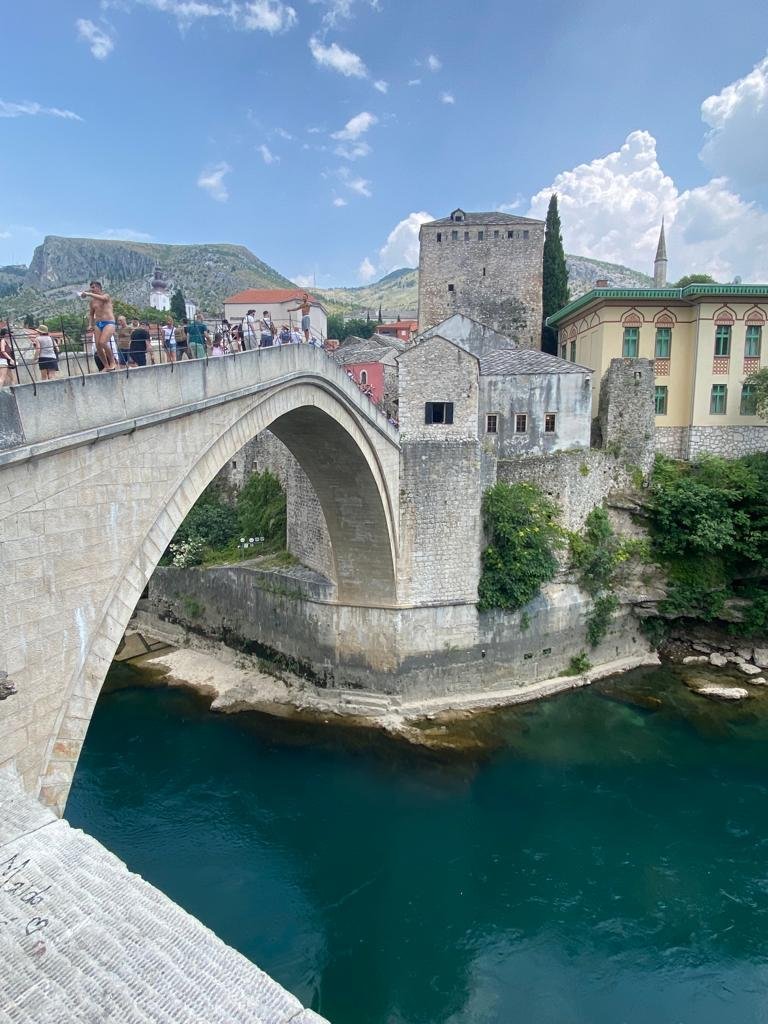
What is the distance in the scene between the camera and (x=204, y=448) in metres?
6.85

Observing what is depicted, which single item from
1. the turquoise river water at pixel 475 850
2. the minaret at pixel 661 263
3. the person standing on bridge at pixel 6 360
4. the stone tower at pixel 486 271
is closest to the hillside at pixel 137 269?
the stone tower at pixel 486 271

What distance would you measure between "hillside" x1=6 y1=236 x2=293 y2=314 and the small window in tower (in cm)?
7736

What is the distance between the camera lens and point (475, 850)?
11039 millimetres

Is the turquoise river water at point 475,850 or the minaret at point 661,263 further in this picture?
the minaret at point 661,263

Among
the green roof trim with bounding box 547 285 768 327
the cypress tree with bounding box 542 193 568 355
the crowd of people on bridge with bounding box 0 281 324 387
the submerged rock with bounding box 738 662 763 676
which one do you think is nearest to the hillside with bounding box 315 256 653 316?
the cypress tree with bounding box 542 193 568 355

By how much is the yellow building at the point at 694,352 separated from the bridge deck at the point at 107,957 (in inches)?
754

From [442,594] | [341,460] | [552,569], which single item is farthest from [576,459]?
[341,460]

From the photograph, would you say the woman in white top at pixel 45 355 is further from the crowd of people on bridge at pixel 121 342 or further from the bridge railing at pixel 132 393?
the bridge railing at pixel 132 393

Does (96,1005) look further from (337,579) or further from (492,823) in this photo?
(337,579)

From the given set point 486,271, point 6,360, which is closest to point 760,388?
point 486,271

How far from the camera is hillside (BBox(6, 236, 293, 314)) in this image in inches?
3526

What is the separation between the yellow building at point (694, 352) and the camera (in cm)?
1823

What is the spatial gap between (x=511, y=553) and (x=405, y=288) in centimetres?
14209

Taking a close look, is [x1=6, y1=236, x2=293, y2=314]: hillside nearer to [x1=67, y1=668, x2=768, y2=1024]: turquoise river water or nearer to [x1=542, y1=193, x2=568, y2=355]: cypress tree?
[x1=542, y1=193, x2=568, y2=355]: cypress tree
